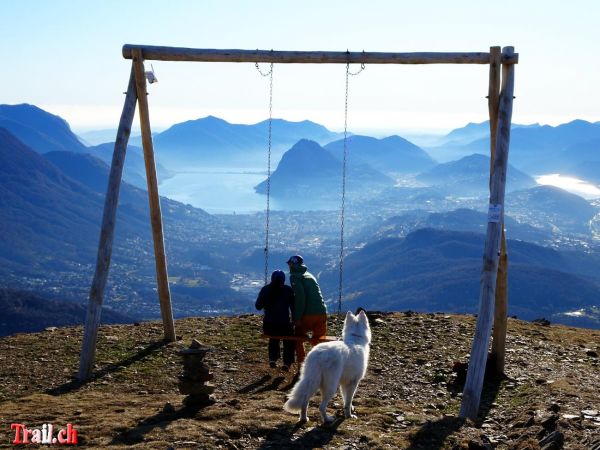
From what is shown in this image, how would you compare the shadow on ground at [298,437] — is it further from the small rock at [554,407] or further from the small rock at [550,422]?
the small rock at [554,407]

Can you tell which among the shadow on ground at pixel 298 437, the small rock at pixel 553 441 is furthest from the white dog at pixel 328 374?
the small rock at pixel 553 441

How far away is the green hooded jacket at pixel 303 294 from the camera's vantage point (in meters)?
15.3

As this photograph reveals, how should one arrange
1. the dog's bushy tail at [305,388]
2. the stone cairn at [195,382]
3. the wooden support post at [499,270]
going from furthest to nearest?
the wooden support post at [499,270] < the stone cairn at [195,382] < the dog's bushy tail at [305,388]

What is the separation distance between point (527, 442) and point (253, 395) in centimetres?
475

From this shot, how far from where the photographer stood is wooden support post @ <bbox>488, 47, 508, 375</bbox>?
14383 millimetres

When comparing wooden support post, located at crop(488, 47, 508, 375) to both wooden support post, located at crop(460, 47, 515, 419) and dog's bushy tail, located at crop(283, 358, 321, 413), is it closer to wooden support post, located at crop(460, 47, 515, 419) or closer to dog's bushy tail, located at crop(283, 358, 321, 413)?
wooden support post, located at crop(460, 47, 515, 419)

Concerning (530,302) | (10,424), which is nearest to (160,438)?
(10,424)

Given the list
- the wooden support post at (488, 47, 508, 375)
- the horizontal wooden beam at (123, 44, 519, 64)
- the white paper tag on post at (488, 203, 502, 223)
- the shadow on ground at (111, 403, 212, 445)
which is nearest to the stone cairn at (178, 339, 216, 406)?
the shadow on ground at (111, 403, 212, 445)

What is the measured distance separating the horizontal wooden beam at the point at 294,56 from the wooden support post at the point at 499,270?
541mm

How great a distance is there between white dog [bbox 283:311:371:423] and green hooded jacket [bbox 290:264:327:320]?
130 inches

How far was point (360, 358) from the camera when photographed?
1196 cm

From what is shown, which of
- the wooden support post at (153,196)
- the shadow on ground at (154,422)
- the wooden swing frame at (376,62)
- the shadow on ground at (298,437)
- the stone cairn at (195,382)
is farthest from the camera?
the wooden support post at (153,196)

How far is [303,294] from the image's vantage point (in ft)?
50.2

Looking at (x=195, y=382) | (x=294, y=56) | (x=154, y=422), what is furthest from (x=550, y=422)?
(x=294, y=56)
